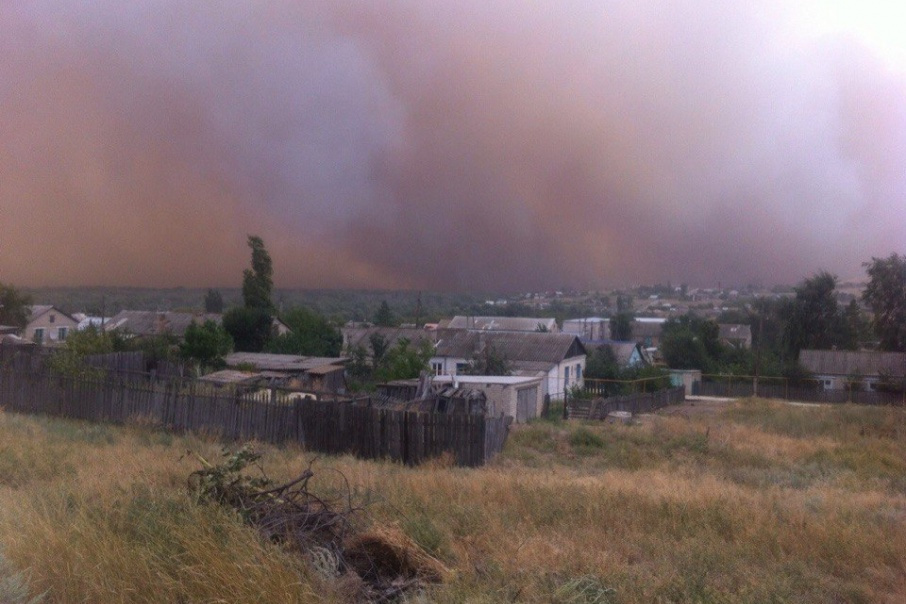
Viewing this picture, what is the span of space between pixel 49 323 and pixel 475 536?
5827 centimetres

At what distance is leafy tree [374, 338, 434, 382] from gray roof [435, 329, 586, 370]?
4.69m

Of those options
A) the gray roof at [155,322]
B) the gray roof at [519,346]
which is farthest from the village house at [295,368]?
the gray roof at [155,322]

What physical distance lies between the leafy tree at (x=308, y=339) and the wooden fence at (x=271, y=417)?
88.3 ft

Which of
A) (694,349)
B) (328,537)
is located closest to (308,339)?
(694,349)

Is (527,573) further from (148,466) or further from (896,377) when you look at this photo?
(896,377)

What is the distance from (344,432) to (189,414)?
407 cm

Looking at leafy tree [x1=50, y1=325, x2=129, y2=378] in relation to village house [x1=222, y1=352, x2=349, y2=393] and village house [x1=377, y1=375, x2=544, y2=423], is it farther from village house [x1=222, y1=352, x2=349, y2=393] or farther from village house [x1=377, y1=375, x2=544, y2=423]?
village house [x1=377, y1=375, x2=544, y2=423]

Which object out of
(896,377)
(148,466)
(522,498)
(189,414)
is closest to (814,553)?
(522,498)

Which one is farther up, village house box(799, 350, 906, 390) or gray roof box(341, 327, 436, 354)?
gray roof box(341, 327, 436, 354)

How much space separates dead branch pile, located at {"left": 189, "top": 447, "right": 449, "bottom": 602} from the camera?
5.74 m

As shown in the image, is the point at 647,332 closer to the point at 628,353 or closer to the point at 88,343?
the point at 628,353

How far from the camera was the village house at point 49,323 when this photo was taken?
55.0 m

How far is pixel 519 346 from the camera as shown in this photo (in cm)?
4722

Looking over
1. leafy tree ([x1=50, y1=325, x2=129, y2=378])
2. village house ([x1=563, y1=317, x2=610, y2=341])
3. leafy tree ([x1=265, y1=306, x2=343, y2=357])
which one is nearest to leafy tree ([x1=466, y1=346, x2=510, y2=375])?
leafy tree ([x1=265, y1=306, x2=343, y2=357])
